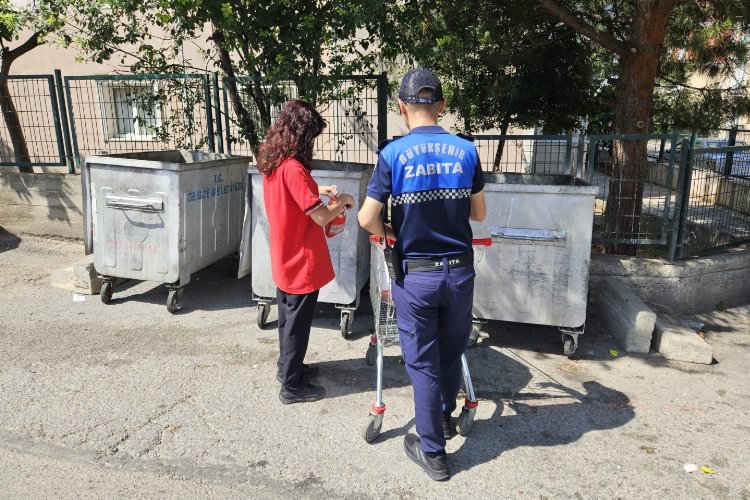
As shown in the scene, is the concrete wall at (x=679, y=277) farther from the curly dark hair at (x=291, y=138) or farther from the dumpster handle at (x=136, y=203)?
the dumpster handle at (x=136, y=203)

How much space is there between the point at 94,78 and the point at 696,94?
6.85 meters

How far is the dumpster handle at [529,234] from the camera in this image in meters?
4.51

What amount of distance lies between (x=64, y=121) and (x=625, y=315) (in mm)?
6898

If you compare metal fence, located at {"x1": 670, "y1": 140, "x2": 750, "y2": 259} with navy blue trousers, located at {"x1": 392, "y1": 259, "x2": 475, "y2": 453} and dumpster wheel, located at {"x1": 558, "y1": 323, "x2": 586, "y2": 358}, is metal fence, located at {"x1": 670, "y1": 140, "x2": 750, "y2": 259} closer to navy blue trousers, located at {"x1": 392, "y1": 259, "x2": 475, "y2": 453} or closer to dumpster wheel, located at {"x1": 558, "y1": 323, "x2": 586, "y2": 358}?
dumpster wheel, located at {"x1": 558, "y1": 323, "x2": 586, "y2": 358}

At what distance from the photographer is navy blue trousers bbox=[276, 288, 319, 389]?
3793 millimetres

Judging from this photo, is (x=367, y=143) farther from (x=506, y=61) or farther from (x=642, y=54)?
(x=642, y=54)

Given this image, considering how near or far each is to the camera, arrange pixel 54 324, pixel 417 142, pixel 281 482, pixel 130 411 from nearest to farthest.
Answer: pixel 417 142, pixel 281 482, pixel 130 411, pixel 54 324

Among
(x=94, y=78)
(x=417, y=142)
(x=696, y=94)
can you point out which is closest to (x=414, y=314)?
(x=417, y=142)

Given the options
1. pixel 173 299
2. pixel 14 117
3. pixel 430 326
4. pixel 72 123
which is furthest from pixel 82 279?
pixel 14 117

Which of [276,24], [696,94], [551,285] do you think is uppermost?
[276,24]

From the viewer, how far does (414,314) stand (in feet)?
9.87

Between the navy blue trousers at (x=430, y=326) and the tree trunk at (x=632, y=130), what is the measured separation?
332 centimetres

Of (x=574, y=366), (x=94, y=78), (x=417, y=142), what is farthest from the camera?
(x=94, y=78)

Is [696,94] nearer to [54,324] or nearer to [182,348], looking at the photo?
[182,348]
